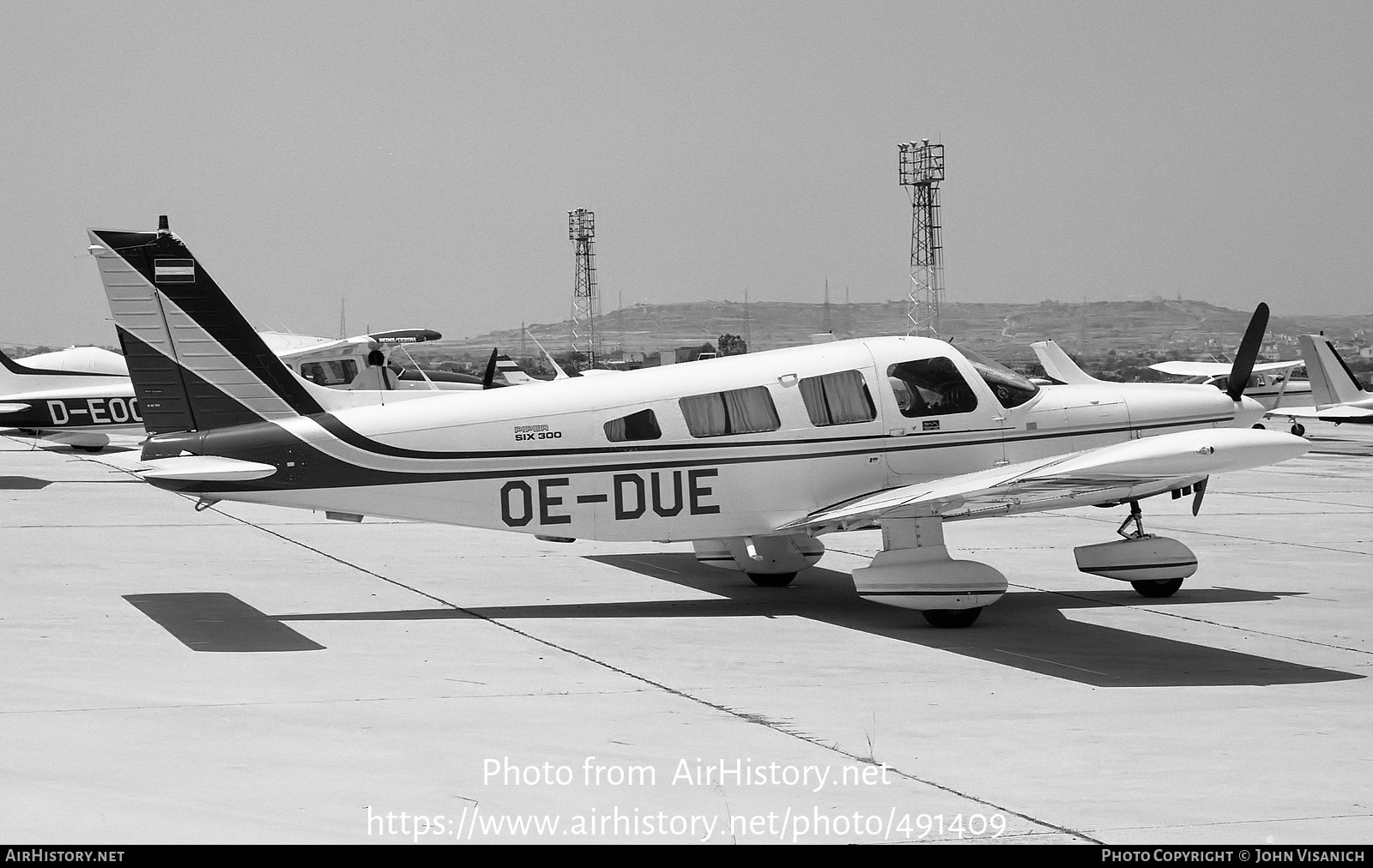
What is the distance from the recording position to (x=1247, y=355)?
1444cm

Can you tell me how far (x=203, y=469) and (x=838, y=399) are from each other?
5.35 m

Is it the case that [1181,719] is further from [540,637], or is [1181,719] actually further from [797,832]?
[540,637]

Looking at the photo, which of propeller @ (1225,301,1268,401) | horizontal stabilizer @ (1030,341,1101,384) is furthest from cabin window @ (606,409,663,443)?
horizontal stabilizer @ (1030,341,1101,384)

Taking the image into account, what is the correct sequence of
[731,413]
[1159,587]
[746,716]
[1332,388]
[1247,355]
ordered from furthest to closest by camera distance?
[1332,388] < [1247,355] < [1159,587] < [731,413] < [746,716]

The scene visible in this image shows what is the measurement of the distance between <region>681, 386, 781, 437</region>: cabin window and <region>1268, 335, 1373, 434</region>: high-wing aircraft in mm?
26180

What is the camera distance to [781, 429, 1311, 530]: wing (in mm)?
10016

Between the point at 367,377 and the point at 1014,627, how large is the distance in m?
21.1

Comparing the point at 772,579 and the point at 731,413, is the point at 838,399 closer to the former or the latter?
the point at 731,413

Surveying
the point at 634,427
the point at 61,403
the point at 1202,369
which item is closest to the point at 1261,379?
the point at 1202,369

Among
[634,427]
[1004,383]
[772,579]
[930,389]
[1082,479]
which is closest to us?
[1082,479]

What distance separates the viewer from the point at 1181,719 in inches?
329

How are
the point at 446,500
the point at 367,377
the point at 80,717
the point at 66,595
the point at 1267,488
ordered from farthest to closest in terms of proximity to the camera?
the point at 367,377, the point at 1267,488, the point at 66,595, the point at 446,500, the point at 80,717

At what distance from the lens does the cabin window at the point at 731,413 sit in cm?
1227

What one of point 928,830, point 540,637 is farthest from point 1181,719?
point 540,637
